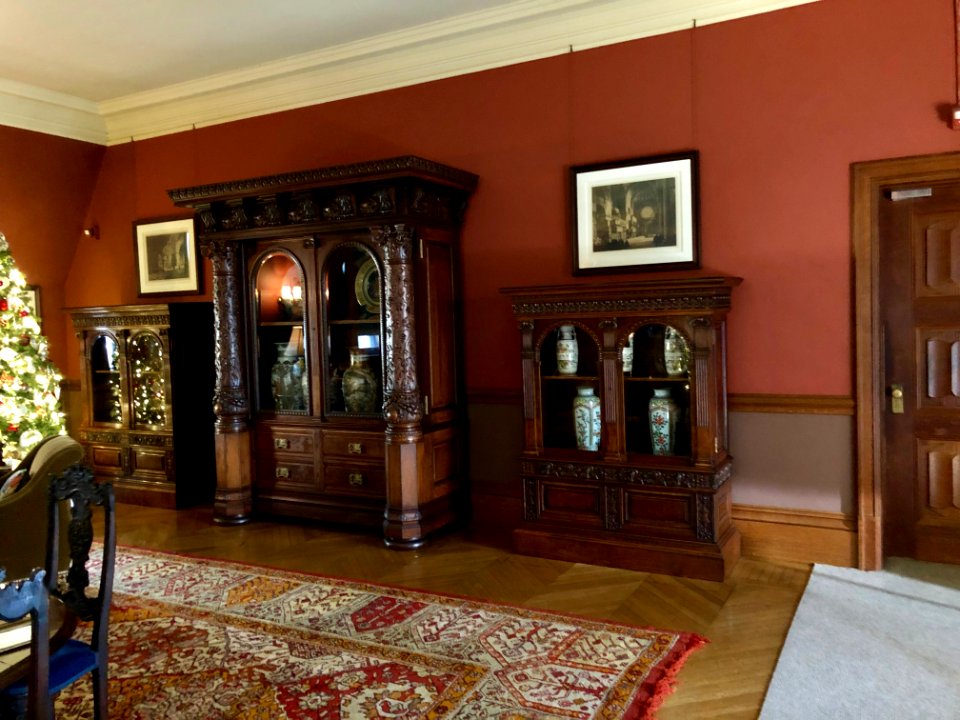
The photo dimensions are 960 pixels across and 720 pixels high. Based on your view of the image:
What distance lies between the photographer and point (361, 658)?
314 cm

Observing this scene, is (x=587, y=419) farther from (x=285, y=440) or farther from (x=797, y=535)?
(x=285, y=440)

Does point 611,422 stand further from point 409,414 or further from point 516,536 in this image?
point 409,414

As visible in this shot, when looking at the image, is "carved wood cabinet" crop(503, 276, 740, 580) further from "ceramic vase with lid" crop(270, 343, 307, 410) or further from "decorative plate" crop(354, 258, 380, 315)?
"ceramic vase with lid" crop(270, 343, 307, 410)

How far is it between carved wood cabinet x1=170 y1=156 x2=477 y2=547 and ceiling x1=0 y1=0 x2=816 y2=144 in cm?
102

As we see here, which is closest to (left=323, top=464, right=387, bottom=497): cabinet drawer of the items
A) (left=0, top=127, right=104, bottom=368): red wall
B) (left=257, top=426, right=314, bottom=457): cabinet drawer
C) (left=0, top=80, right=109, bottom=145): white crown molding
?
(left=257, top=426, right=314, bottom=457): cabinet drawer

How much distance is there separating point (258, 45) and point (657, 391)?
3748mm

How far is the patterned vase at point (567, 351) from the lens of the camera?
4.39 meters

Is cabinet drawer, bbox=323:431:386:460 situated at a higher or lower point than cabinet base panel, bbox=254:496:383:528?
higher

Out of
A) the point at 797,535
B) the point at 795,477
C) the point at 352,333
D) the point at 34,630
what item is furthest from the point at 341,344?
the point at 34,630

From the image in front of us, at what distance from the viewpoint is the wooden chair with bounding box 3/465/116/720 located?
224cm

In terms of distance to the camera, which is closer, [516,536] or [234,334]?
A: [516,536]

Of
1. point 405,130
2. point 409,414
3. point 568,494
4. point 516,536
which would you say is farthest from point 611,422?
point 405,130

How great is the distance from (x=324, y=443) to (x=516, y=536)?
153 centimetres

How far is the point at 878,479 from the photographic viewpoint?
4.09 m
